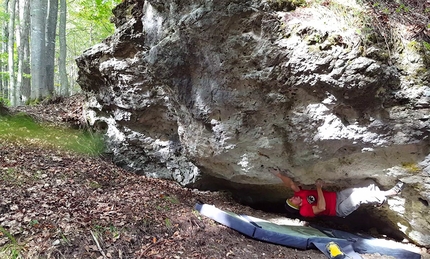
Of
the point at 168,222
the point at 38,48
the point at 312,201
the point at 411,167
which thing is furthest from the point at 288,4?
the point at 38,48

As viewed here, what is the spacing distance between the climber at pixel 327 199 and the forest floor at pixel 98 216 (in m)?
0.72

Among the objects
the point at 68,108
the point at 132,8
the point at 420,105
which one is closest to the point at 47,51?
the point at 68,108

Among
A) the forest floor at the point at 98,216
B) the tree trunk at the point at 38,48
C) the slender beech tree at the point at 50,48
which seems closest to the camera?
the forest floor at the point at 98,216

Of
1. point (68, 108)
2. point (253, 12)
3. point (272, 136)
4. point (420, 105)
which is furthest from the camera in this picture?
point (68, 108)

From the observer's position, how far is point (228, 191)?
616 cm

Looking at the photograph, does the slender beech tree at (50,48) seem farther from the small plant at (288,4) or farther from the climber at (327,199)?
the climber at (327,199)

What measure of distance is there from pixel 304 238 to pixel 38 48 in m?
8.25

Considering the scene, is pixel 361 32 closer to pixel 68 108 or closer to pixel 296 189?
pixel 296 189

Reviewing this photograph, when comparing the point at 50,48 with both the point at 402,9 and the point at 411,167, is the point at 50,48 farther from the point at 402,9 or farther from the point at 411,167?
the point at 411,167

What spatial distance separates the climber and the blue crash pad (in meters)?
0.40

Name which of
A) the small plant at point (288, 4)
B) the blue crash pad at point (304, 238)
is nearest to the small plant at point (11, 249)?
the blue crash pad at point (304, 238)

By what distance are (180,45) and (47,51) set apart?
5631 millimetres

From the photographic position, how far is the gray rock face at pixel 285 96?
12.4ft

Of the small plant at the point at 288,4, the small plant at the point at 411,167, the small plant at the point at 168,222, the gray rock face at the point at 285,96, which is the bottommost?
the small plant at the point at 168,222
